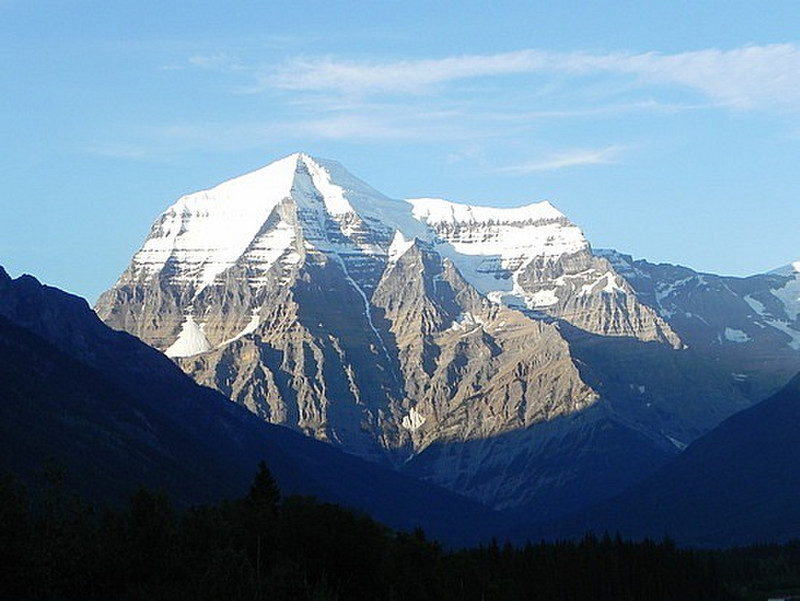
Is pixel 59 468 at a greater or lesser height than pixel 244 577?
A: greater

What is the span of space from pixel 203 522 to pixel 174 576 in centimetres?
1585

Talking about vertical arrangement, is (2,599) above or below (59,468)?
below

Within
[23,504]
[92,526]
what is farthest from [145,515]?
[23,504]

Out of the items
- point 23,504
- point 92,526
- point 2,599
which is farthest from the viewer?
point 92,526

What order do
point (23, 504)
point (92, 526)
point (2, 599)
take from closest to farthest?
point (2, 599)
point (23, 504)
point (92, 526)

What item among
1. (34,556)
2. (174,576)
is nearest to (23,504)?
(34,556)

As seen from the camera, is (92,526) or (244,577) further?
(92,526)

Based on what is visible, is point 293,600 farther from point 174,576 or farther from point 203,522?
point 203,522

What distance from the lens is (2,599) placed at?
157875 mm

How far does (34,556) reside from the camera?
537ft

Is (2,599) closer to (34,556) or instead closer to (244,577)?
(34,556)

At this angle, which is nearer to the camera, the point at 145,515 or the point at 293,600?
the point at 293,600

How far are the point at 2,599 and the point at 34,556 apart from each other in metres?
6.85

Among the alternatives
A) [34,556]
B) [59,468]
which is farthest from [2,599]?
[59,468]
